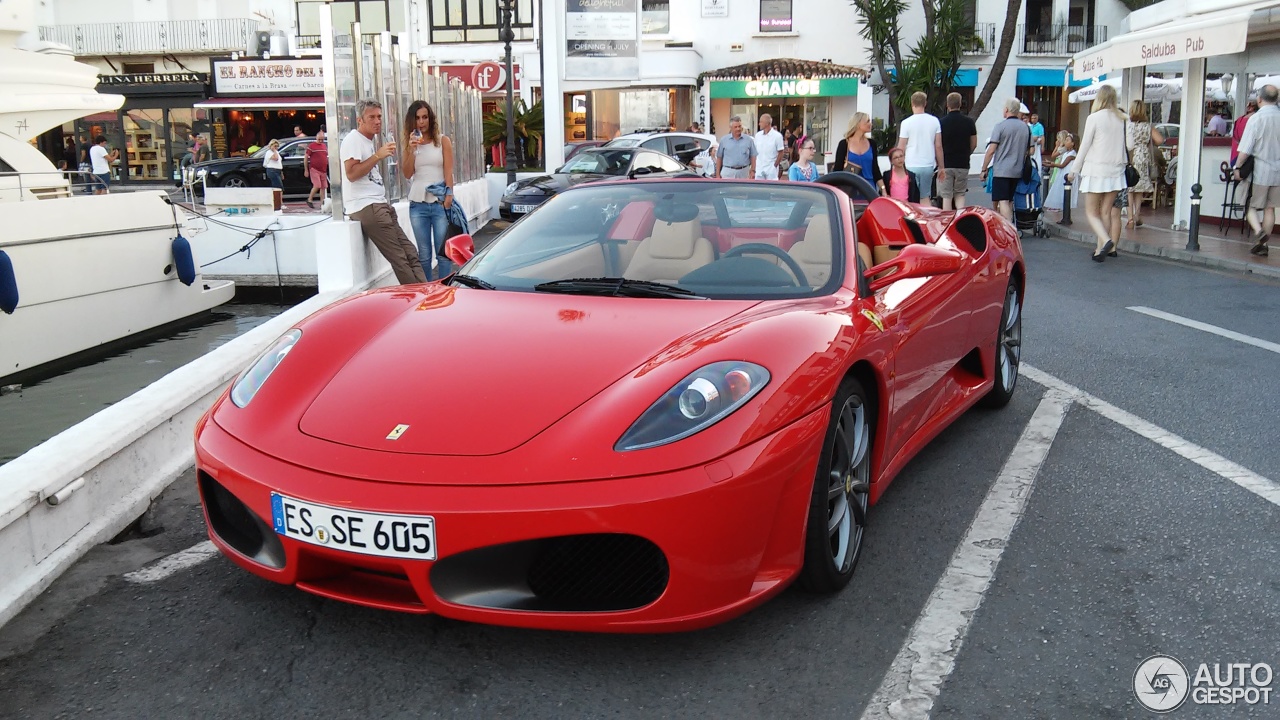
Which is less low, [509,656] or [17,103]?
[17,103]

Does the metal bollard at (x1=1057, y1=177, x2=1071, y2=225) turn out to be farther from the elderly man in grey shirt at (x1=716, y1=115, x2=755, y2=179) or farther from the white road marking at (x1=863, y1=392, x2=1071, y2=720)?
the white road marking at (x1=863, y1=392, x2=1071, y2=720)

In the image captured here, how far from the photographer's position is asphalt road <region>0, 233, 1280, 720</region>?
2.62 m

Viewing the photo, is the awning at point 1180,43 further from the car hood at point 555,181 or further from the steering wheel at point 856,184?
the steering wheel at point 856,184

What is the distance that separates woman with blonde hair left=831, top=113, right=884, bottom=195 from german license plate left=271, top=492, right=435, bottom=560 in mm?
9229

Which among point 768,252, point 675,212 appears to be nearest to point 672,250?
point 675,212

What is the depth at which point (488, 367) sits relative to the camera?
10.0ft

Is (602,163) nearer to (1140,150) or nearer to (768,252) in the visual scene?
(1140,150)

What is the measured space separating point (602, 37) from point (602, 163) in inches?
328

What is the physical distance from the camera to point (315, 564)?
2768 millimetres

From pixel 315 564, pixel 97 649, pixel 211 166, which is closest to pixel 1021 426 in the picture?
pixel 315 564

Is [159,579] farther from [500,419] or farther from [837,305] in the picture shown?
[837,305]

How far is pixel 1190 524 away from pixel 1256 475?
73cm

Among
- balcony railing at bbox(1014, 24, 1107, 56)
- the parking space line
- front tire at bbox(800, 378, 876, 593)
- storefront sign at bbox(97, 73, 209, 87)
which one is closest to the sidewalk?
the parking space line

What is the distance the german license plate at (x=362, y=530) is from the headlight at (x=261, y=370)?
25.3 inches
